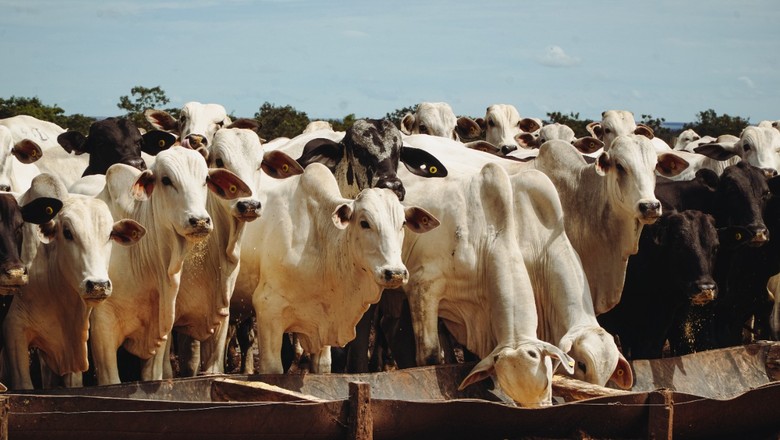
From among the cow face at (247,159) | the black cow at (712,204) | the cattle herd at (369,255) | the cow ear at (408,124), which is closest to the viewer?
the cattle herd at (369,255)

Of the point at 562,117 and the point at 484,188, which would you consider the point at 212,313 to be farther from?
the point at 562,117

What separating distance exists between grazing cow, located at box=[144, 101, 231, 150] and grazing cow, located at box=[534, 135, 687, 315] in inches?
133

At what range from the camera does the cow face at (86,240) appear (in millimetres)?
9844

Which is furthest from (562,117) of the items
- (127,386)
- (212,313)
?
(127,386)

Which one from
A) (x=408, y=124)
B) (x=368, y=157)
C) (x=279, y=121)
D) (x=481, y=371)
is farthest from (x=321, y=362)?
(x=279, y=121)

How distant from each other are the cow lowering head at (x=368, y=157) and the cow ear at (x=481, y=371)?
6.31 ft

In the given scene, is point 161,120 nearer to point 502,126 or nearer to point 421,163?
point 421,163

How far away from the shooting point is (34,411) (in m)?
8.06

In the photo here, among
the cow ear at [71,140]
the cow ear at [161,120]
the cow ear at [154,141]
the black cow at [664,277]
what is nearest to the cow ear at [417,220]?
the black cow at [664,277]

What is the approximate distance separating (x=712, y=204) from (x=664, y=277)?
1.22m

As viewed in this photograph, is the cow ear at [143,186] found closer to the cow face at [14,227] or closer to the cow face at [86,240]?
the cow face at [86,240]

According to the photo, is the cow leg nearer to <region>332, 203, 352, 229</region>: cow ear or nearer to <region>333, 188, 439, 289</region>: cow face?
<region>333, 188, 439, 289</region>: cow face

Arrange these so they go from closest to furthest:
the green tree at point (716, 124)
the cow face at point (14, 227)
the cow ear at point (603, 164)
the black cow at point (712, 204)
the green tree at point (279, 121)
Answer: the cow face at point (14, 227) < the cow ear at point (603, 164) < the black cow at point (712, 204) < the green tree at point (279, 121) < the green tree at point (716, 124)

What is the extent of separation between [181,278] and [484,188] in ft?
8.05
